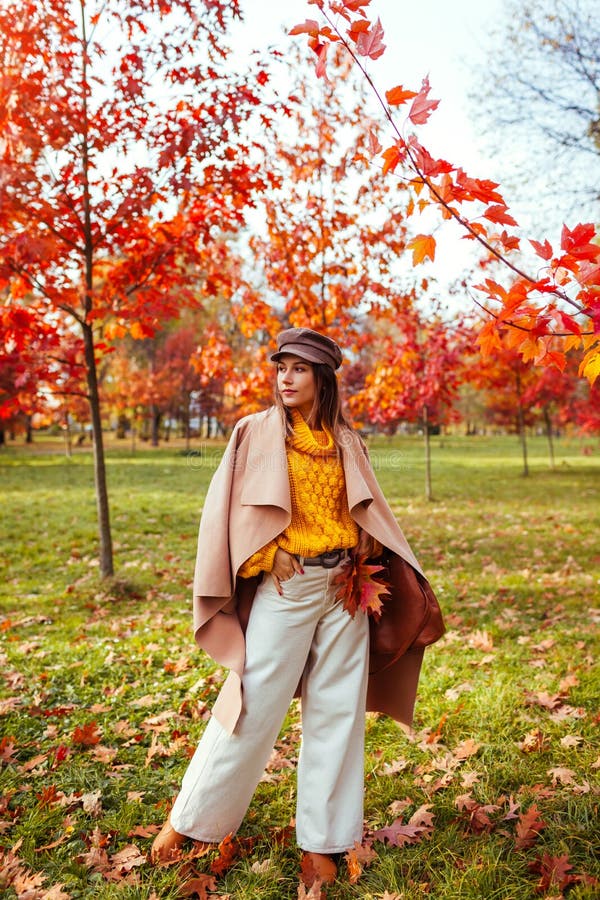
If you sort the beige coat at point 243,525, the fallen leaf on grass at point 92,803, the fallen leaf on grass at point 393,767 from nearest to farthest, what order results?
the beige coat at point 243,525 → the fallen leaf on grass at point 92,803 → the fallen leaf on grass at point 393,767

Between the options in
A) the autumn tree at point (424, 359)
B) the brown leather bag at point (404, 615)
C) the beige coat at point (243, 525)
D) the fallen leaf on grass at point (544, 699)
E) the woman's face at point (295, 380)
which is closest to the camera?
the beige coat at point (243, 525)

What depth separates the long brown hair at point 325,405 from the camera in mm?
2625

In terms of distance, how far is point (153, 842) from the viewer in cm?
268

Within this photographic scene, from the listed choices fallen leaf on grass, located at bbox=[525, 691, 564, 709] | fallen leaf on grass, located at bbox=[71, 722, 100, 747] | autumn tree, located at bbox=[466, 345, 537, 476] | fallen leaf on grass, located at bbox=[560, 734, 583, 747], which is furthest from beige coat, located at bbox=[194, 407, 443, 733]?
autumn tree, located at bbox=[466, 345, 537, 476]

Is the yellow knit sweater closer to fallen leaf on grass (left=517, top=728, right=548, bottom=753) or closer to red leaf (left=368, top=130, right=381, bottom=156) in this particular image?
red leaf (left=368, top=130, right=381, bottom=156)

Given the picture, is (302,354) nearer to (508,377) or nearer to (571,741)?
(571,741)

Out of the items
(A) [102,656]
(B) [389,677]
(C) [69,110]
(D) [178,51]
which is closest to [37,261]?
(C) [69,110]

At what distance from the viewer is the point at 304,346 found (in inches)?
101

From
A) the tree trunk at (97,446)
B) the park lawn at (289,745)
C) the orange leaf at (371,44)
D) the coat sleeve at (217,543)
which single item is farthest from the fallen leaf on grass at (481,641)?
the orange leaf at (371,44)

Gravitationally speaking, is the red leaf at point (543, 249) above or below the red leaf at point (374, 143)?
below

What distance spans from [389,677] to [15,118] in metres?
5.14

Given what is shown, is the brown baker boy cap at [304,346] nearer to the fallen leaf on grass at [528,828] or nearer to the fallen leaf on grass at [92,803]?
the fallen leaf on grass at [528,828]

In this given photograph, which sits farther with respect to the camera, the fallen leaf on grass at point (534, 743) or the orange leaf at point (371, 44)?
the fallen leaf on grass at point (534, 743)

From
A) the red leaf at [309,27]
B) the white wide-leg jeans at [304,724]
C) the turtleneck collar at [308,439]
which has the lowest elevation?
the white wide-leg jeans at [304,724]
